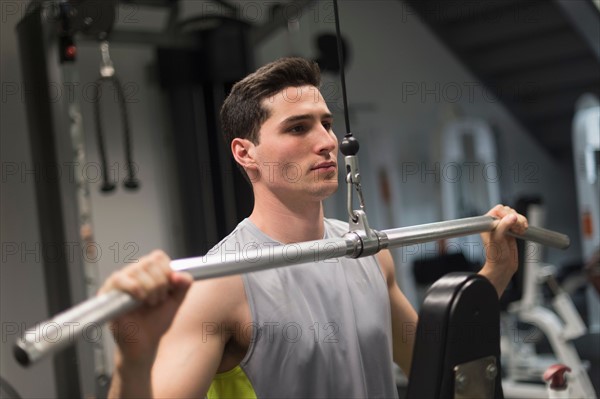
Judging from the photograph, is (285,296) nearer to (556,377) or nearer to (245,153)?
(245,153)

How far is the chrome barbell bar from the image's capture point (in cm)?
87

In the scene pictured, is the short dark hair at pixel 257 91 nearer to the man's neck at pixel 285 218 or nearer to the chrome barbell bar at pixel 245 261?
the man's neck at pixel 285 218

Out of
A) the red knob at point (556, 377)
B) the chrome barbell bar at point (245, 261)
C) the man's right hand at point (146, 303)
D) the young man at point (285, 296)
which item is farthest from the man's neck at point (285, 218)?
the red knob at point (556, 377)

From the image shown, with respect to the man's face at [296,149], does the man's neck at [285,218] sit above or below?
below

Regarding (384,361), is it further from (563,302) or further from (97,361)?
(563,302)

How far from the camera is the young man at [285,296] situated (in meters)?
1.45

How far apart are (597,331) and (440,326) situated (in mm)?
4640

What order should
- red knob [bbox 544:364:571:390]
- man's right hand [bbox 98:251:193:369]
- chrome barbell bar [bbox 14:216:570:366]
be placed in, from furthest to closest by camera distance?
1. red knob [bbox 544:364:571:390]
2. man's right hand [bbox 98:251:193:369]
3. chrome barbell bar [bbox 14:216:570:366]

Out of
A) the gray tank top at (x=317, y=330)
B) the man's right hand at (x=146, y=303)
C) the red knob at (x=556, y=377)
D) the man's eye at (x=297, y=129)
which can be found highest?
the man's eye at (x=297, y=129)

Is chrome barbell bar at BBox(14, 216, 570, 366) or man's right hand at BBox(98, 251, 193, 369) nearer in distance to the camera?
chrome barbell bar at BBox(14, 216, 570, 366)

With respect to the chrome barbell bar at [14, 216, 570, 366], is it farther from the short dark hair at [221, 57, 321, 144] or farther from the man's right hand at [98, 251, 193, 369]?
the short dark hair at [221, 57, 321, 144]

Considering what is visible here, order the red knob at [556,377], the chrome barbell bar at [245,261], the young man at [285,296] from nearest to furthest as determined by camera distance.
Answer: the chrome barbell bar at [245,261] < the young man at [285,296] < the red knob at [556,377]

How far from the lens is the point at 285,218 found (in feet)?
5.38

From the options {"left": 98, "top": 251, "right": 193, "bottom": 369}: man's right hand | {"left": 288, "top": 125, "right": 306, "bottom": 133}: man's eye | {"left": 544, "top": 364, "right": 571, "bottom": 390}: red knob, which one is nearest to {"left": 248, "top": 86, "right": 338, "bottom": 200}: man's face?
{"left": 288, "top": 125, "right": 306, "bottom": 133}: man's eye
